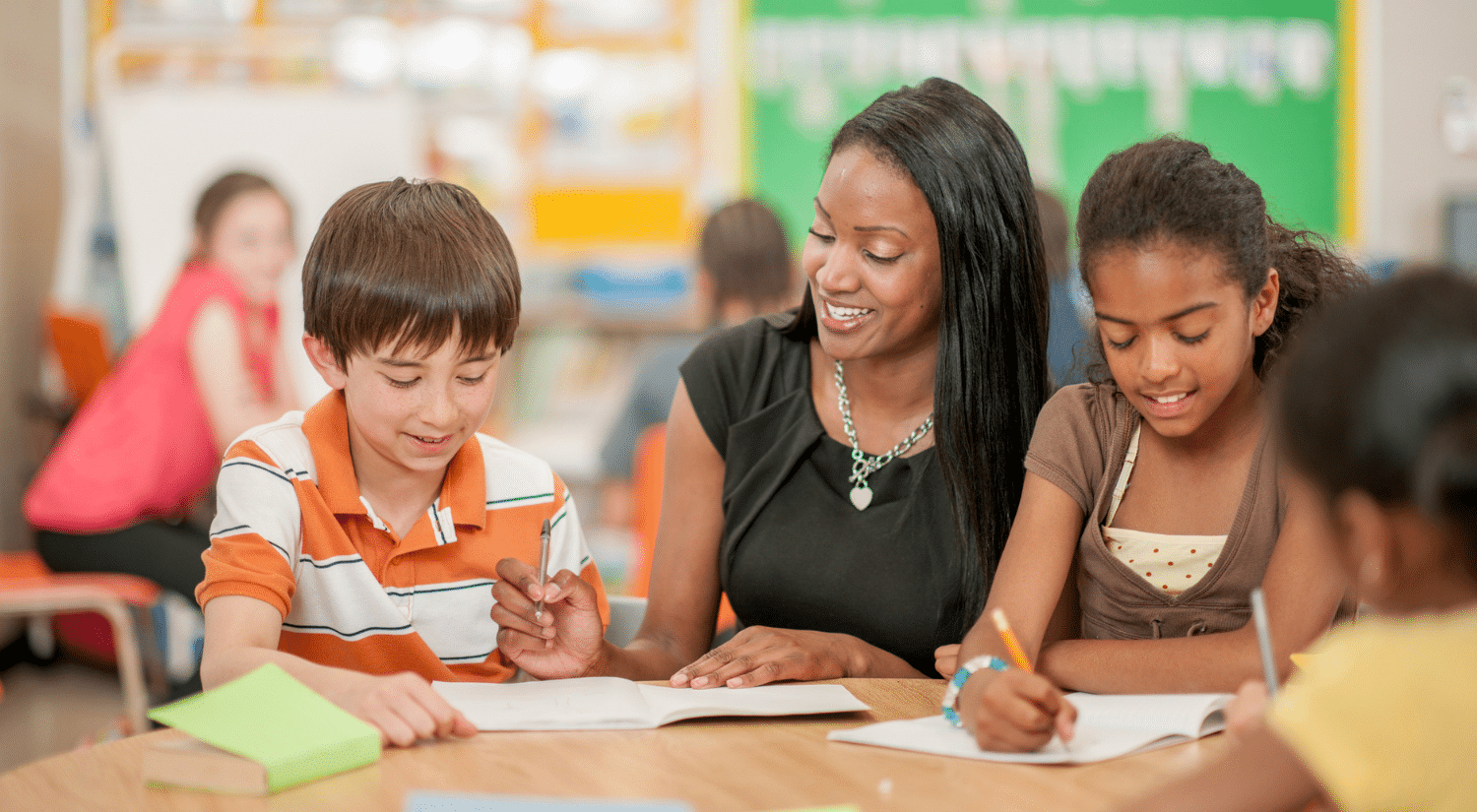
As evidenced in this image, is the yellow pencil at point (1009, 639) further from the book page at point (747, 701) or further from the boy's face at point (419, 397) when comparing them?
the boy's face at point (419, 397)

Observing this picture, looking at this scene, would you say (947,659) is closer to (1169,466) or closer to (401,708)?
(1169,466)

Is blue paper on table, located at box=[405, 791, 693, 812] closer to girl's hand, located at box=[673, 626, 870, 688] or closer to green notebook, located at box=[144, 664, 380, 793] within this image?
green notebook, located at box=[144, 664, 380, 793]

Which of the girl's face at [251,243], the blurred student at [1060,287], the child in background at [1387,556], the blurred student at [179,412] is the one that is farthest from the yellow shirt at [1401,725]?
the girl's face at [251,243]

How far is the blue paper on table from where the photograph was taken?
31.7 inches

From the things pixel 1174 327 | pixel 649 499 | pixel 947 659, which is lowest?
pixel 649 499

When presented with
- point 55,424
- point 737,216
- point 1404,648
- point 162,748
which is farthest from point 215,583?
point 55,424

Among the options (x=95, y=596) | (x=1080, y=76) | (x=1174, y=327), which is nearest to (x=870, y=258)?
(x=1174, y=327)

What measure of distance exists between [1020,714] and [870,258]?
0.64 meters

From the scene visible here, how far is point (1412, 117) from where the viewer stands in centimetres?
445

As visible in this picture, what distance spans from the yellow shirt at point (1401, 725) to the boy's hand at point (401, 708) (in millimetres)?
638

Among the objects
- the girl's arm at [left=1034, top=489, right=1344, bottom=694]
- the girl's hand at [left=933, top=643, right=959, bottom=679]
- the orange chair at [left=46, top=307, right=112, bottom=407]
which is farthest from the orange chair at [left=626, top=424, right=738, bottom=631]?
the orange chair at [left=46, top=307, right=112, bottom=407]

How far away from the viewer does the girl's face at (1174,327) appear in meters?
1.17

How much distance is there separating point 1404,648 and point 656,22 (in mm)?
4088

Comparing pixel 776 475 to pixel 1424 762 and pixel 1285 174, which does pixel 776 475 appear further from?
pixel 1285 174
